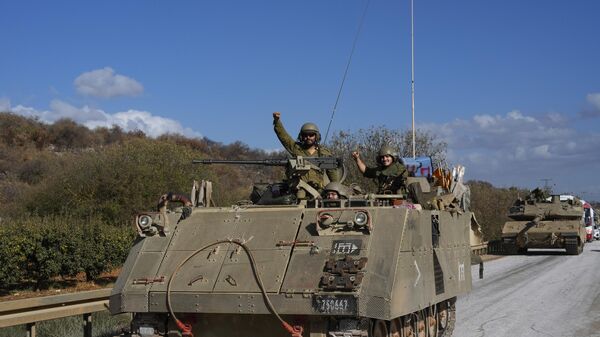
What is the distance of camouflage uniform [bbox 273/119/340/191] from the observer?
956 cm

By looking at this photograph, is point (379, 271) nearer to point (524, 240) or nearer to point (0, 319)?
point (0, 319)

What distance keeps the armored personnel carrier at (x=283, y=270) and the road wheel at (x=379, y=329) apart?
0.05 ft

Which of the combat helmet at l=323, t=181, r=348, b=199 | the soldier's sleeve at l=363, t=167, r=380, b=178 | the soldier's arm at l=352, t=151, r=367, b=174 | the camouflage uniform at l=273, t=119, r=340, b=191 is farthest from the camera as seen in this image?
the soldier's sleeve at l=363, t=167, r=380, b=178

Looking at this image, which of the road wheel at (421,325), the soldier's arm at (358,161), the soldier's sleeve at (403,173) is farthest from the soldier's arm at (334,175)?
the road wheel at (421,325)

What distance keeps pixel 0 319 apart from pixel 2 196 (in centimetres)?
2981

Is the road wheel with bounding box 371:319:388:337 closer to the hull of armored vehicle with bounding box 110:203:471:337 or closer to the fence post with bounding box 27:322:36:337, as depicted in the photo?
the hull of armored vehicle with bounding box 110:203:471:337

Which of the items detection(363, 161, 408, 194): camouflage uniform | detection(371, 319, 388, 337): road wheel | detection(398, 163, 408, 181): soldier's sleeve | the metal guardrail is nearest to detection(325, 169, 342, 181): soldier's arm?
detection(363, 161, 408, 194): camouflage uniform

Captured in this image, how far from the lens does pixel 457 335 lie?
36.8ft

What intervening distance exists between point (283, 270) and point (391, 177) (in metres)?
3.39

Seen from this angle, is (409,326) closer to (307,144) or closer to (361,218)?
(361,218)

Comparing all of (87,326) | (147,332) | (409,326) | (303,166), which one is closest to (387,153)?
(303,166)

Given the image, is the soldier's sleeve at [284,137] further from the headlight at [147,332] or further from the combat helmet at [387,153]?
the headlight at [147,332]

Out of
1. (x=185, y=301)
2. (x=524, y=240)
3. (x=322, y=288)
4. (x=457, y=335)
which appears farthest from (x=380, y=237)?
(x=524, y=240)

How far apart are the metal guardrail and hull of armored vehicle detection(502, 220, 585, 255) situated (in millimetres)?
25249
